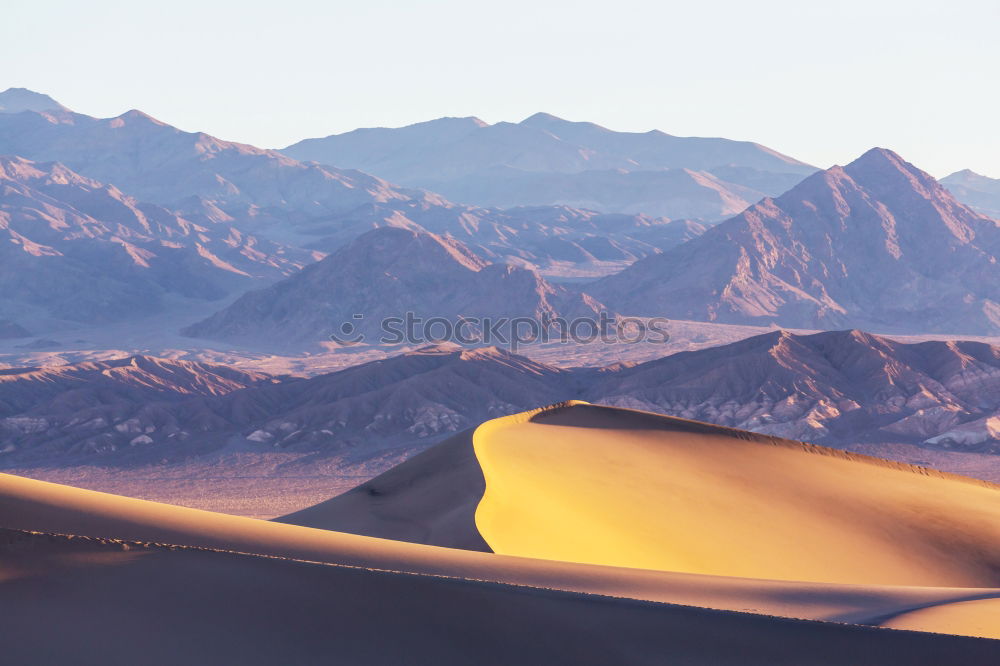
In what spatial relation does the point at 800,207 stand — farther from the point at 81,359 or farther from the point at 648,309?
the point at 81,359

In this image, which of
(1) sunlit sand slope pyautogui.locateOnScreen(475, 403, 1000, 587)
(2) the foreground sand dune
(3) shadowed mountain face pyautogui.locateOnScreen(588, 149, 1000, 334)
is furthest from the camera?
(3) shadowed mountain face pyautogui.locateOnScreen(588, 149, 1000, 334)

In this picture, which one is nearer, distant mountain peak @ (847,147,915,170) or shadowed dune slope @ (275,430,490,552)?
shadowed dune slope @ (275,430,490,552)

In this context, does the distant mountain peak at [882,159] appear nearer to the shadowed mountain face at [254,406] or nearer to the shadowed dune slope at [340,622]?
the shadowed mountain face at [254,406]

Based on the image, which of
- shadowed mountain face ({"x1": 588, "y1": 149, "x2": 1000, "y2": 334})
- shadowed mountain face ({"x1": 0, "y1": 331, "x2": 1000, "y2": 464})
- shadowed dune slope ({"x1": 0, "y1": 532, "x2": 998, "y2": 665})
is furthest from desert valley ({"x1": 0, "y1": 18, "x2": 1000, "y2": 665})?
shadowed mountain face ({"x1": 588, "y1": 149, "x2": 1000, "y2": 334})

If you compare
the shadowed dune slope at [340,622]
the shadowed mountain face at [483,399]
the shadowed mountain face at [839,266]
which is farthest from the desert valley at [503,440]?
the shadowed mountain face at [839,266]

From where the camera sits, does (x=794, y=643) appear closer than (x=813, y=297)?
Yes

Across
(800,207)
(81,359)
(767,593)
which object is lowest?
(81,359)

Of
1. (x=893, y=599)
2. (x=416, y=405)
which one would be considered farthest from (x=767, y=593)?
(x=416, y=405)

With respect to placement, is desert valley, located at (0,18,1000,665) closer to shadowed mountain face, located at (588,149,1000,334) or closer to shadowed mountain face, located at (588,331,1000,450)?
shadowed mountain face, located at (588,331,1000,450)

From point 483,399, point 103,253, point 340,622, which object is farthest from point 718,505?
point 103,253
